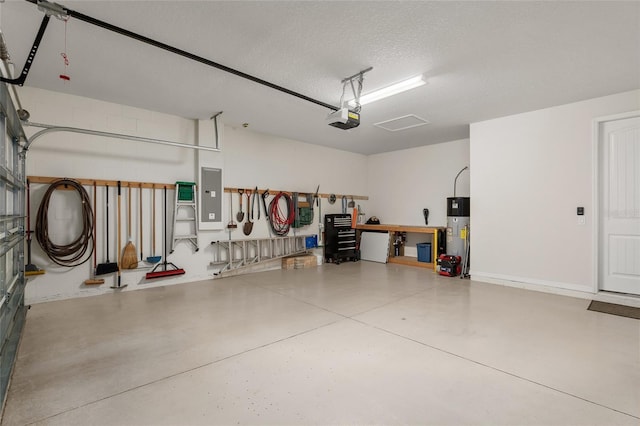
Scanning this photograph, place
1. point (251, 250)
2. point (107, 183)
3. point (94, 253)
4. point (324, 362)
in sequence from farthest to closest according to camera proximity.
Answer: point (251, 250) → point (107, 183) → point (94, 253) → point (324, 362)

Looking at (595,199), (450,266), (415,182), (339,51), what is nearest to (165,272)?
(339,51)

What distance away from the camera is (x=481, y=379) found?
212 centimetres

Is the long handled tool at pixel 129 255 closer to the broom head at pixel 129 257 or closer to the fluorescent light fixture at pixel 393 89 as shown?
the broom head at pixel 129 257

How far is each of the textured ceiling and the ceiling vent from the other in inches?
18.0

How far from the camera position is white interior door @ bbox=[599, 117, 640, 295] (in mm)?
3900

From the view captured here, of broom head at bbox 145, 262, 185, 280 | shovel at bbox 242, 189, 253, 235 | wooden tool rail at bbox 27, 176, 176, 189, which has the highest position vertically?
wooden tool rail at bbox 27, 176, 176, 189

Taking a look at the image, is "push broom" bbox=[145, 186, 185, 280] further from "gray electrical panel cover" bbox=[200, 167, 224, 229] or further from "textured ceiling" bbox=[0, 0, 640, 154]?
"textured ceiling" bbox=[0, 0, 640, 154]

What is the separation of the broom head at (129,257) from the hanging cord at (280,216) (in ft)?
8.23

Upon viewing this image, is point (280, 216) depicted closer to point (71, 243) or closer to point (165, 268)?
point (165, 268)

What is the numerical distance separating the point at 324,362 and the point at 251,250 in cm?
392

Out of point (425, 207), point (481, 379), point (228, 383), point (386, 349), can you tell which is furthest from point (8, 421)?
point (425, 207)

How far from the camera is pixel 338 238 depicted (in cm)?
705

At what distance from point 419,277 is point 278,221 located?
9.77 feet

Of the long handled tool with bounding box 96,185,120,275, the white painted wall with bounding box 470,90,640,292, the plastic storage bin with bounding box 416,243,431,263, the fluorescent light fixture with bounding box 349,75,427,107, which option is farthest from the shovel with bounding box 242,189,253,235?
the white painted wall with bounding box 470,90,640,292
